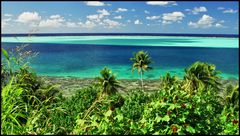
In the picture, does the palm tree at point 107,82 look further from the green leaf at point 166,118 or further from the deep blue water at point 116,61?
the deep blue water at point 116,61

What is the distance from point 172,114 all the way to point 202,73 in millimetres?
42526

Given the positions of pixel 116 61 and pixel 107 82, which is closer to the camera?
pixel 107 82

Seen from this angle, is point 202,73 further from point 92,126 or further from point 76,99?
point 92,126

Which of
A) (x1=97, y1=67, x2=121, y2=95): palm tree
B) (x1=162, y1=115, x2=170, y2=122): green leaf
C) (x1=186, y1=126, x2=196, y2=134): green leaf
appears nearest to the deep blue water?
(x1=97, y1=67, x2=121, y2=95): palm tree

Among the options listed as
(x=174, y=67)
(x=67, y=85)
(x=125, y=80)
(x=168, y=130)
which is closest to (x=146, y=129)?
(x=168, y=130)

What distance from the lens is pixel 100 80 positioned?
46125mm

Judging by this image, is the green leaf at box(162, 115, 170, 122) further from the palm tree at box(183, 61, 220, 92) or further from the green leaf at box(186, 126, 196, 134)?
the palm tree at box(183, 61, 220, 92)

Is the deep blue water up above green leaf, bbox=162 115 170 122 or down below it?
below

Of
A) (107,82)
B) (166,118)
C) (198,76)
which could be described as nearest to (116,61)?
(107,82)

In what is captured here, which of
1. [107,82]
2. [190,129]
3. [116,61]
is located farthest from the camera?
[116,61]

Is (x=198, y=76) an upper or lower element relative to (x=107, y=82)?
upper

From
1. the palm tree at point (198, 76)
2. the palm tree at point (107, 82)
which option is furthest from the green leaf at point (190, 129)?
the palm tree at point (107, 82)

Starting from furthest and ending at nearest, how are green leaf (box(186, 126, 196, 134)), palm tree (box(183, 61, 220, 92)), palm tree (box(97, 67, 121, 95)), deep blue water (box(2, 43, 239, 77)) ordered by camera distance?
deep blue water (box(2, 43, 239, 77))
palm tree (box(97, 67, 121, 95))
palm tree (box(183, 61, 220, 92))
green leaf (box(186, 126, 196, 134))

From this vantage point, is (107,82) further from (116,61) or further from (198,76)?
(116,61)
